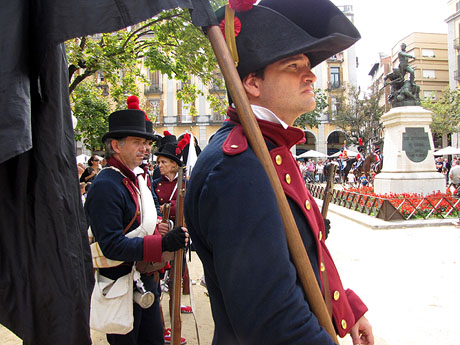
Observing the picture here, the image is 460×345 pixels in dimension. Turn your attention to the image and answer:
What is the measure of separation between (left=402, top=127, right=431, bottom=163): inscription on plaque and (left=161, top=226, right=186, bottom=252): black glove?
11969 mm

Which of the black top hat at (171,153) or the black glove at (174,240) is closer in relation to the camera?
the black glove at (174,240)

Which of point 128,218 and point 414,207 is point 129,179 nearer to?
point 128,218

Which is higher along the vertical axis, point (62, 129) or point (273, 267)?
point (62, 129)

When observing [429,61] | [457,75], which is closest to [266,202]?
[457,75]

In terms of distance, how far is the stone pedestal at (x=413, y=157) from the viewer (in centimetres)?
1206

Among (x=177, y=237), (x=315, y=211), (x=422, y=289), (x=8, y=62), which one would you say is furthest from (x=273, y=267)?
(x=422, y=289)

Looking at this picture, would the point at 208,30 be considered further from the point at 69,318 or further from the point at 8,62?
the point at 69,318

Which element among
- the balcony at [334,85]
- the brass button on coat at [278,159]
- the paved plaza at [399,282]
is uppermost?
the balcony at [334,85]

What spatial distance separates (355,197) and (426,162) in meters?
2.74

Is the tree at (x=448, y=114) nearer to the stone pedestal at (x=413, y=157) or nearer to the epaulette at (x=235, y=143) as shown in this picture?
the stone pedestal at (x=413, y=157)

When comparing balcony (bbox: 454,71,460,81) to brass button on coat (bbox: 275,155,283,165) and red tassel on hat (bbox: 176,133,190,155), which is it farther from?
brass button on coat (bbox: 275,155,283,165)

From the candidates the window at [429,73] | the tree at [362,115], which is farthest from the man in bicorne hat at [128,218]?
the window at [429,73]

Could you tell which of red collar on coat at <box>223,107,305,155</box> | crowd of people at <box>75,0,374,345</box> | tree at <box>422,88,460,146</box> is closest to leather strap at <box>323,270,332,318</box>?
crowd of people at <box>75,0,374,345</box>

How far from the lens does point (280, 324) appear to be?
1012mm
